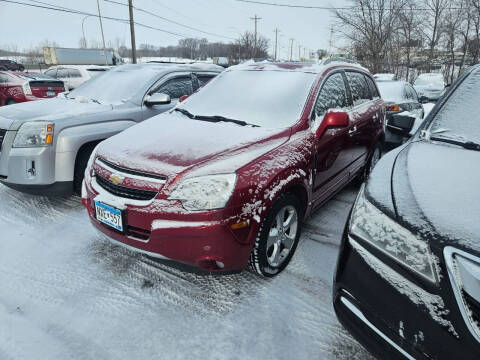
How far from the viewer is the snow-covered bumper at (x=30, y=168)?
127 inches

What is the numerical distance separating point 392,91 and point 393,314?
6.95 metres

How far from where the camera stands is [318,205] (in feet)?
9.95

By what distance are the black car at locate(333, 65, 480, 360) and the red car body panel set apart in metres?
10.4

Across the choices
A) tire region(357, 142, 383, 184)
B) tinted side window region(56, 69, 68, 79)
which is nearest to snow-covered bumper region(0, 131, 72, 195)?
tire region(357, 142, 383, 184)

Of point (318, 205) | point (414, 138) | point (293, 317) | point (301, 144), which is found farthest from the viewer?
point (318, 205)

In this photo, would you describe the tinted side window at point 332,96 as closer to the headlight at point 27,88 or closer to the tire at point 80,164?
the tire at point 80,164

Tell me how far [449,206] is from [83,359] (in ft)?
6.44

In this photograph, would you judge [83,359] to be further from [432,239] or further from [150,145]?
[432,239]

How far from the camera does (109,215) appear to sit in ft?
7.30

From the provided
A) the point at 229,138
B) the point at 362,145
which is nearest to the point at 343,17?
the point at 362,145

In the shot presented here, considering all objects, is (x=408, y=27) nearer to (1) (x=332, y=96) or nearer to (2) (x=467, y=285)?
(1) (x=332, y=96)

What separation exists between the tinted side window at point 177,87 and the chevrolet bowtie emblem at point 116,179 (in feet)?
7.79

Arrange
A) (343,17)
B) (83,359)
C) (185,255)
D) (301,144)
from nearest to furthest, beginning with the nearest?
(83,359) → (185,255) → (301,144) → (343,17)

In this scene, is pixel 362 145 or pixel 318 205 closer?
pixel 318 205
